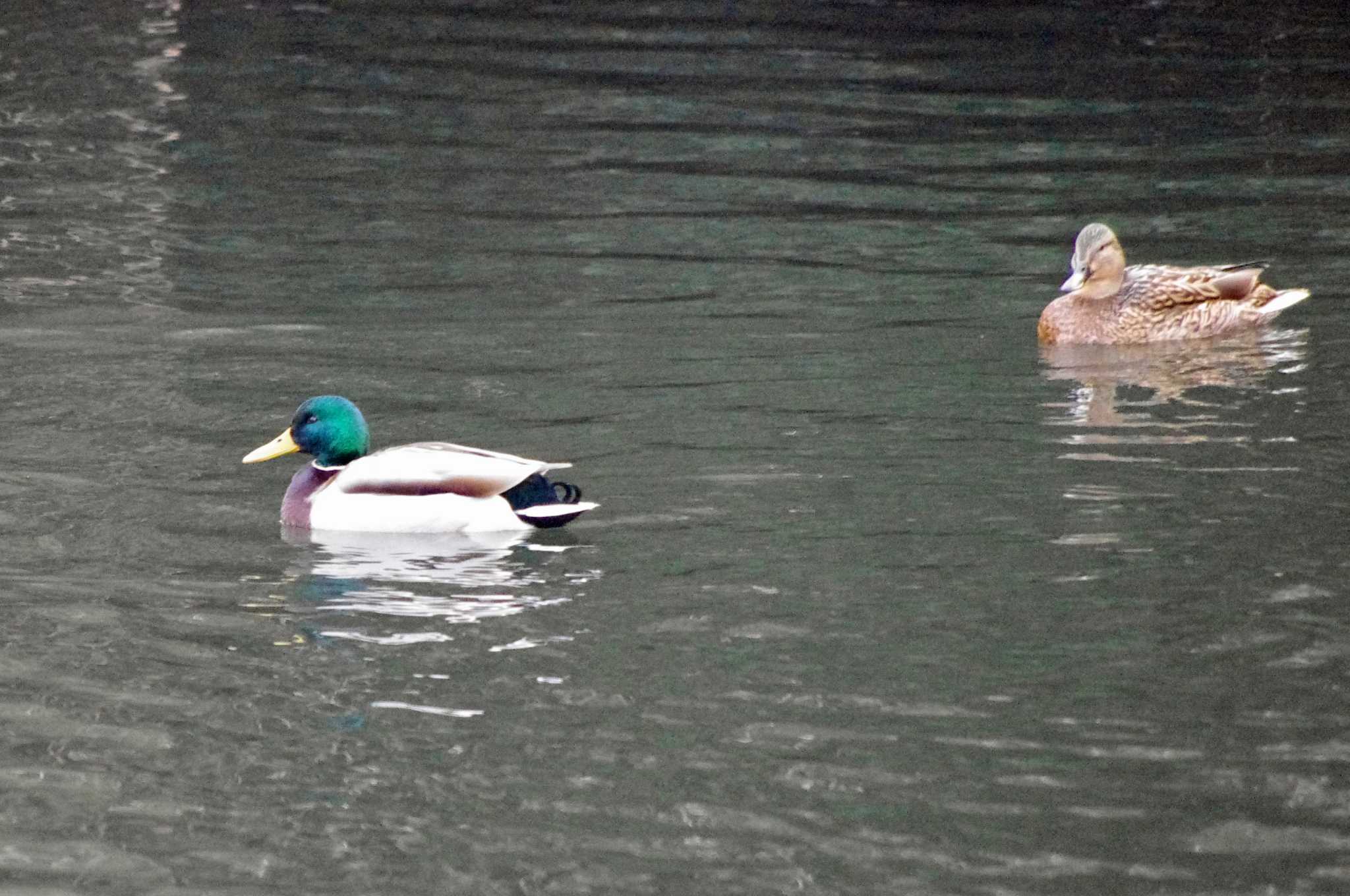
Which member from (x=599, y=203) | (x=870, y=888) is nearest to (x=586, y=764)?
(x=870, y=888)

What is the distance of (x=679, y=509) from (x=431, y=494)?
1.04m

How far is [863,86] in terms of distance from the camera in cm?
2177

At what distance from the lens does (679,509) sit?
9.73m

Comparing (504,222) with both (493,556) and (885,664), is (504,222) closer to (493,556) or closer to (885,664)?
(493,556)

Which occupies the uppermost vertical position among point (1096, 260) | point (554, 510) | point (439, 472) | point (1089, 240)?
point (1089, 240)

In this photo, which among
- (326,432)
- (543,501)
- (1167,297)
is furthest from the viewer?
(1167,297)

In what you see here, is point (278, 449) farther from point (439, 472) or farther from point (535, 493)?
point (535, 493)

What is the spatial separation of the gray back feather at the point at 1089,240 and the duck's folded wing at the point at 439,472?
464 cm

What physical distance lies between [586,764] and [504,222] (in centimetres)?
961

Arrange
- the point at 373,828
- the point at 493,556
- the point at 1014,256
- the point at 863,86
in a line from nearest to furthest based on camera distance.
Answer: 1. the point at 373,828
2. the point at 493,556
3. the point at 1014,256
4. the point at 863,86

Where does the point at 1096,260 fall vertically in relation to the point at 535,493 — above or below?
above

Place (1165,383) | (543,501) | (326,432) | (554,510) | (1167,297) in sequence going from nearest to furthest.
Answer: (554,510) → (543,501) → (326,432) → (1165,383) → (1167,297)

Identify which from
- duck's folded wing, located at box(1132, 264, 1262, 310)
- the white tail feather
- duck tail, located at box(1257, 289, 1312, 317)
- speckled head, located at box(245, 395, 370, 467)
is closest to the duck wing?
duck's folded wing, located at box(1132, 264, 1262, 310)

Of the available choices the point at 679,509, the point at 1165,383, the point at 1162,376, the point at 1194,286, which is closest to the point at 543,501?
the point at 679,509
